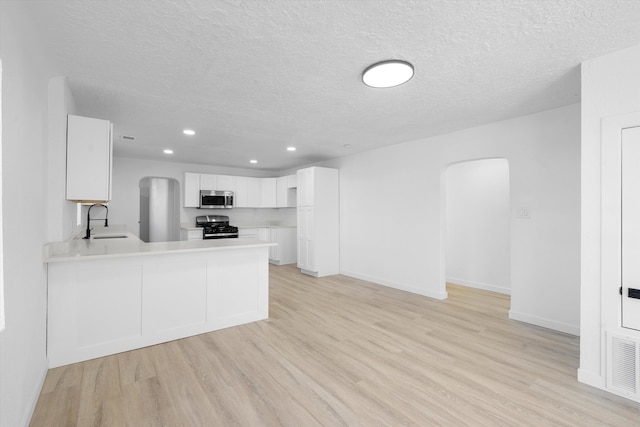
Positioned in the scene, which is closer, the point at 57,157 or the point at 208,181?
the point at 57,157

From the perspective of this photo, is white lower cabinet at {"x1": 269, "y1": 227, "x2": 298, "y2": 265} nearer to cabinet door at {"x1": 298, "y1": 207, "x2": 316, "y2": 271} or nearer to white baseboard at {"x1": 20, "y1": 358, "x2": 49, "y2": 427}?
A: cabinet door at {"x1": 298, "y1": 207, "x2": 316, "y2": 271}

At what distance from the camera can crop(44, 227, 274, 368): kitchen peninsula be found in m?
2.33

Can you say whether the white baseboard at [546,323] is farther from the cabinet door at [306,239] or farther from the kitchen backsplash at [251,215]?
the kitchen backsplash at [251,215]

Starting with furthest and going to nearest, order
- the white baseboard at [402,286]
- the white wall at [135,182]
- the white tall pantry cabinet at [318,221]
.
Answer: the white wall at [135,182] < the white tall pantry cabinet at [318,221] < the white baseboard at [402,286]

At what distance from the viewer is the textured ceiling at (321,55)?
5.22 ft

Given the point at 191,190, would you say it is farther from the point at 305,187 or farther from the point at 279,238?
the point at 305,187

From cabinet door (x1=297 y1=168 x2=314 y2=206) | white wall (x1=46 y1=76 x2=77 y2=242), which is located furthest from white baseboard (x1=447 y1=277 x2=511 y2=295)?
white wall (x1=46 y1=76 x2=77 y2=242)

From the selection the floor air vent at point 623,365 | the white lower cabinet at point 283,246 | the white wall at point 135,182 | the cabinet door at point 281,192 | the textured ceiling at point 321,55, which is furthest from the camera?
the cabinet door at point 281,192

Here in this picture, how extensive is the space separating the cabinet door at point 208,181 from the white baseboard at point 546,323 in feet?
20.0

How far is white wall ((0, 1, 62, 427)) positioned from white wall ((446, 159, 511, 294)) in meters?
5.09

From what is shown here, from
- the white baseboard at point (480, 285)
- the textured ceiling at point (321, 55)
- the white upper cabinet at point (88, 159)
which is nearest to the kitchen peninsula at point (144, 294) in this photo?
the white upper cabinet at point (88, 159)

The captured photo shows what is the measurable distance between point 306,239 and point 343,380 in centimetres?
374

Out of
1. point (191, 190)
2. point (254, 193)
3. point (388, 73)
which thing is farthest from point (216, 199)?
point (388, 73)

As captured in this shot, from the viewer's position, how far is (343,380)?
2133 mm
